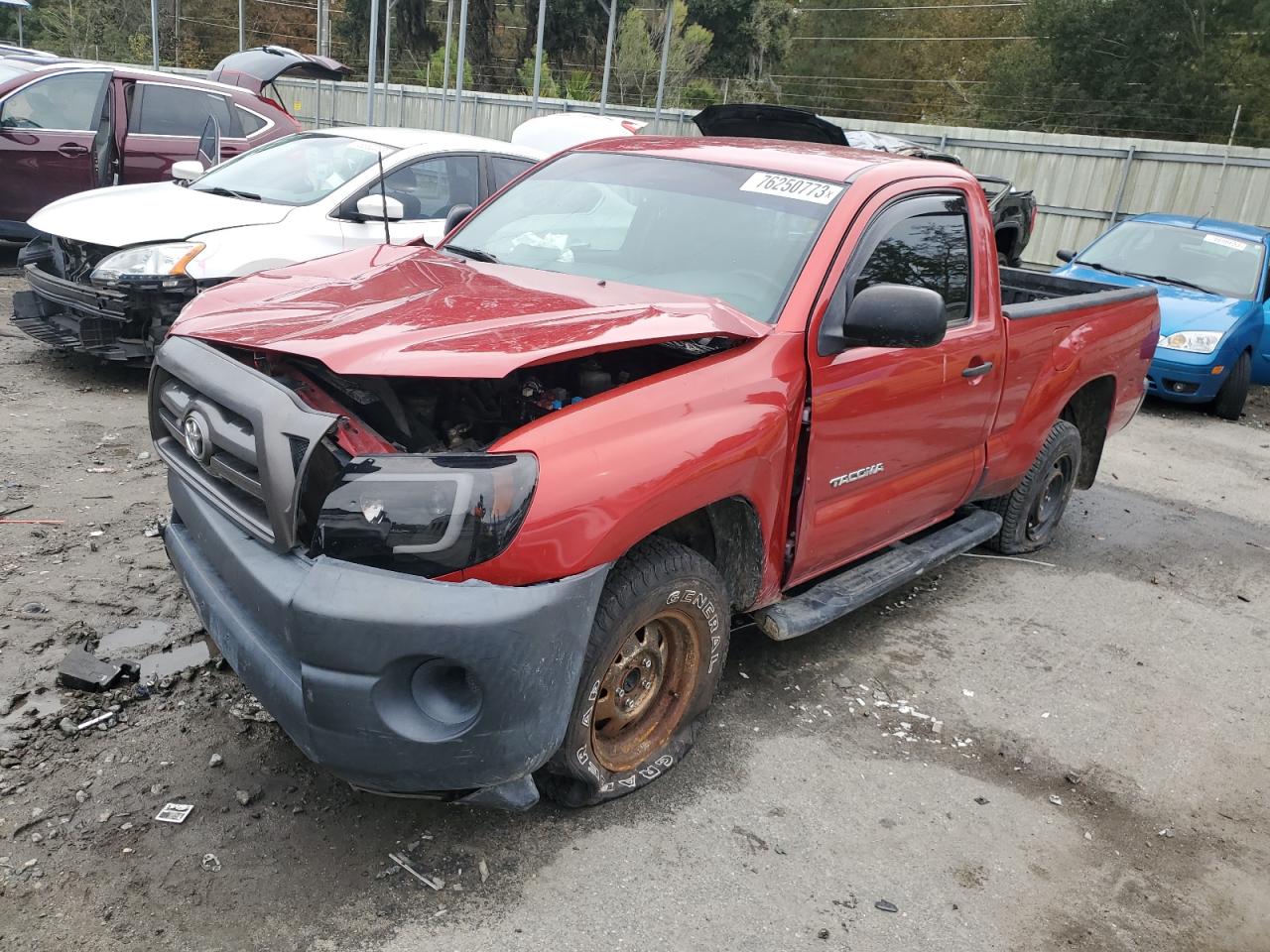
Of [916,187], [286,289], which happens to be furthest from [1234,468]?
[286,289]

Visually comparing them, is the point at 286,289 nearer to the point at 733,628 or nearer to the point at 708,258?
the point at 708,258

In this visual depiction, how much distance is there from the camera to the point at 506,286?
136 inches

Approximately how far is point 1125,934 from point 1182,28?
131 feet

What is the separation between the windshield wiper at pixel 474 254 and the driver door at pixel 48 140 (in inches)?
265

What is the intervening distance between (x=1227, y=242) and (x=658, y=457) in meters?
9.69

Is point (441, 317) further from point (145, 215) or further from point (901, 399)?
point (145, 215)

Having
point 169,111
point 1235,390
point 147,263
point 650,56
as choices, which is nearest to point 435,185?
point 147,263

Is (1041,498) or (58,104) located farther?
(58,104)

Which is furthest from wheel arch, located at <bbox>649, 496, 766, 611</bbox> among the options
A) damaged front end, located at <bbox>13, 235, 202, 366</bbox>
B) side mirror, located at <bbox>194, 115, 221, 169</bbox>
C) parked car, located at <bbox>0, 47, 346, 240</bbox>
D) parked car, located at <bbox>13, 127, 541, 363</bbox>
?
parked car, located at <bbox>0, 47, 346, 240</bbox>

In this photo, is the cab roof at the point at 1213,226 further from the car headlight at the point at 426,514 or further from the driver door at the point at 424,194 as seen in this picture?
the car headlight at the point at 426,514

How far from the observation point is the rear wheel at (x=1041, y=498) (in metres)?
5.34

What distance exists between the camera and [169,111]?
9.53 metres

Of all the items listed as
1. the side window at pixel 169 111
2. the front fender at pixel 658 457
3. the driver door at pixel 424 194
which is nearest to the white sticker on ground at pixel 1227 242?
the driver door at pixel 424 194

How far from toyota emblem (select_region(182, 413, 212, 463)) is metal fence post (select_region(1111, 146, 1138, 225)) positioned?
62.5 ft
